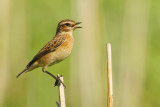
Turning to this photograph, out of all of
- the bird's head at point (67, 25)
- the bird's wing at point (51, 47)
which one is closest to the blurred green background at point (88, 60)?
the bird's head at point (67, 25)

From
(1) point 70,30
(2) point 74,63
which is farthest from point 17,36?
(1) point 70,30

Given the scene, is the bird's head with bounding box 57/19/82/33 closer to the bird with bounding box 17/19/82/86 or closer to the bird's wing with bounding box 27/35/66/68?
the bird with bounding box 17/19/82/86

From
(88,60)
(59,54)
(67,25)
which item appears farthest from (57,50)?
Result: (88,60)

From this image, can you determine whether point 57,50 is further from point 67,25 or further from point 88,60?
point 88,60

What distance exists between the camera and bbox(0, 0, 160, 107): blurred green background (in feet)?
24.2

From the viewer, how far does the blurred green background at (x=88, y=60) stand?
7.39m

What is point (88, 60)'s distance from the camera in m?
7.33

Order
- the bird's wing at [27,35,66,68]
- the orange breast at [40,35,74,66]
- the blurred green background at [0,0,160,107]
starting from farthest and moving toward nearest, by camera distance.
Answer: the blurred green background at [0,0,160,107] < the bird's wing at [27,35,66,68] < the orange breast at [40,35,74,66]

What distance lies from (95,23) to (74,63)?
0.77 metres

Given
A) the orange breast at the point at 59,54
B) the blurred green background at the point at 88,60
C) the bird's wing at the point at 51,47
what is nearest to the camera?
the orange breast at the point at 59,54

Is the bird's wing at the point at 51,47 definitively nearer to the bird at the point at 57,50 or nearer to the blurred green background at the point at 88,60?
the bird at the point at 57,50

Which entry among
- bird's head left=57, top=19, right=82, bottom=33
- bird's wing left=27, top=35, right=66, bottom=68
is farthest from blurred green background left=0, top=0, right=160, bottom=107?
bird's wing left=27, top=35, right=66, bottom=68

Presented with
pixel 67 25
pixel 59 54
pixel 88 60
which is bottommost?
pixel 88 60

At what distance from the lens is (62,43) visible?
19.7 ft
